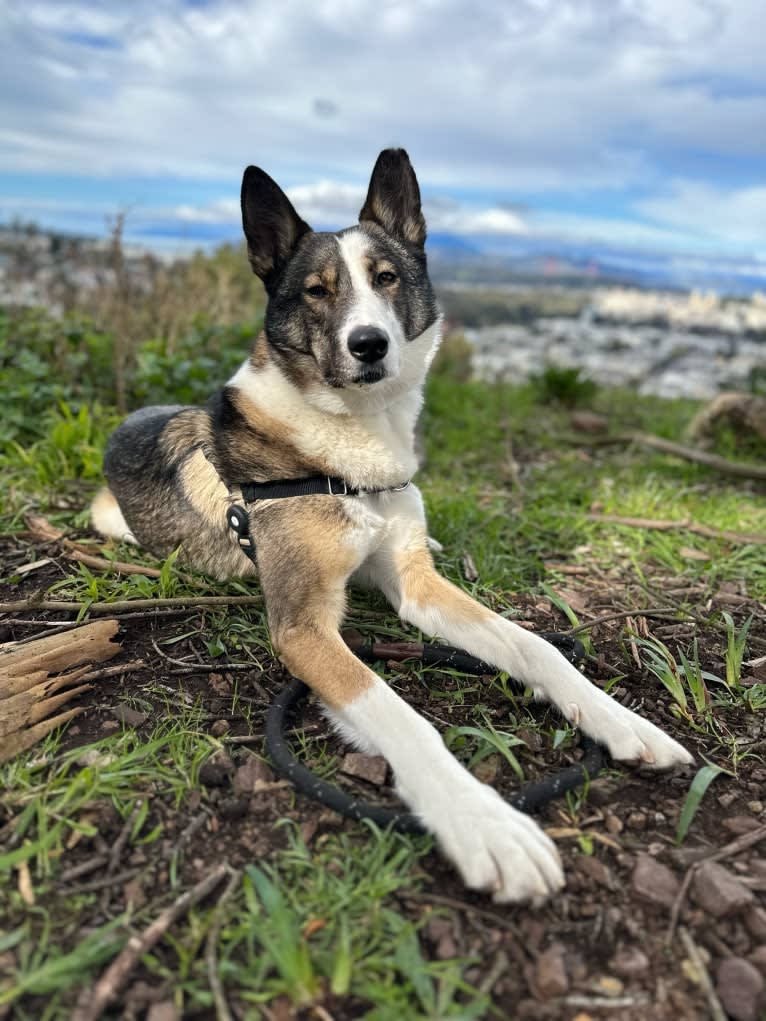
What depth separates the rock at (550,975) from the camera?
1.56 m

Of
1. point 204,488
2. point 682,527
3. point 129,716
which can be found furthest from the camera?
A: point 682,527

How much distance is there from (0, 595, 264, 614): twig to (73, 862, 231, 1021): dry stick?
134 cm

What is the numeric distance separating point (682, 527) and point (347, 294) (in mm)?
2603

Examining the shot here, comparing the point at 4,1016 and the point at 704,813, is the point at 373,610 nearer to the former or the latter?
the point at 704,813

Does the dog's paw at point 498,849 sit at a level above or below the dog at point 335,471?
below

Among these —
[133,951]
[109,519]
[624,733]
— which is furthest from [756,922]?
[109,519]

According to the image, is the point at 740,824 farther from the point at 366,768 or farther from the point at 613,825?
the point at 366,768

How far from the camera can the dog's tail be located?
3695mm

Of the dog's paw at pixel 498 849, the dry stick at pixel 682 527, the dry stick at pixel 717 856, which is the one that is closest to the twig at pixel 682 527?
the dry stick at pixel 682 527

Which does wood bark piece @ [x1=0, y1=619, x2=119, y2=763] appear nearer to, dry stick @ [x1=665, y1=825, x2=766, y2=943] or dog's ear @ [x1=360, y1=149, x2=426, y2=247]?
dry stick @ [x1=665, y1=825, x2=766, y2=943]

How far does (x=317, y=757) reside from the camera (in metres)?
2.26

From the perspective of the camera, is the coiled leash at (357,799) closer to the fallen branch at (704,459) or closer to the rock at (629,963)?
the rock at (629,963)

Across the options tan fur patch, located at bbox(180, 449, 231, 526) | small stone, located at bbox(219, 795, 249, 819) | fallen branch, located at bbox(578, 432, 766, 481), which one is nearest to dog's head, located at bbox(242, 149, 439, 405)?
tan fur patch, located at bbox(180, 449, 231, 526)

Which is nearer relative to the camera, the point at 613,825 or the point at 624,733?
the point at 613,825
